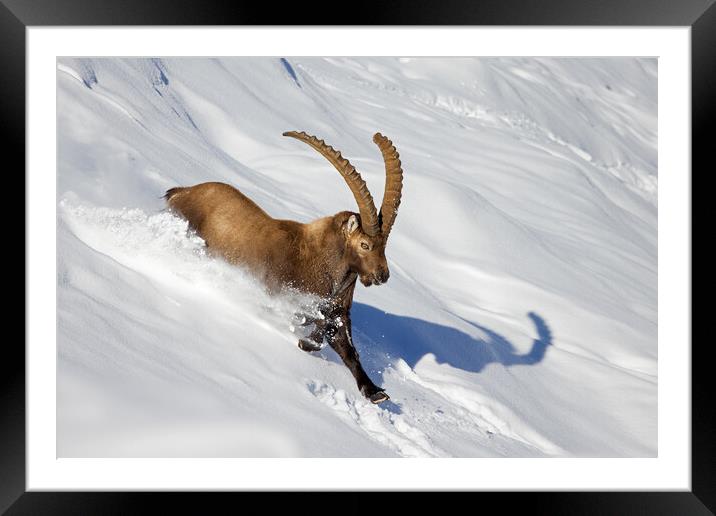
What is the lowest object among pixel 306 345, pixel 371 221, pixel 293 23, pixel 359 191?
pixel 306 345

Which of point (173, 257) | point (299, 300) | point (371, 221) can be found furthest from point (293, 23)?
point (173, 257)

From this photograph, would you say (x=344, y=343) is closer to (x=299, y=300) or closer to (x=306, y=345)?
(x=306, y=345)

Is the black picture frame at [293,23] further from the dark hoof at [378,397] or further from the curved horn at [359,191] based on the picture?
the curved horn at [359,191]

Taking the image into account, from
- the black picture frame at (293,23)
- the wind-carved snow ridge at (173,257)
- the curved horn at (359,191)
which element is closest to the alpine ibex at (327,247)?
the curved horn at (359,191)

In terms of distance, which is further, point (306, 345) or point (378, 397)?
point (306, 345)

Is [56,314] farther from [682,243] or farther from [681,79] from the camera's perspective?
[681,79]

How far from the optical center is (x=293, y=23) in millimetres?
7285

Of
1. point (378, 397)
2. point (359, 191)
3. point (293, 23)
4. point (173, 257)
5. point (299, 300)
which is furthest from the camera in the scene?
point (173, 257)

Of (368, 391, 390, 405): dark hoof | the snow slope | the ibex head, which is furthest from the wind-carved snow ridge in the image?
Result: (368, 391, 390, 405): dark hoof

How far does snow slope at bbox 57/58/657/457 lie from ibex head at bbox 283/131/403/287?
2.63 ft

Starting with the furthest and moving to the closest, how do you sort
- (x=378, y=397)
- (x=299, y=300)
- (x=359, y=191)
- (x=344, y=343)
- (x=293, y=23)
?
(x=299, y=300) < (x=344, y=343) < (x=378, y=397) < (x=359, y=191) < (x=293, y=23)

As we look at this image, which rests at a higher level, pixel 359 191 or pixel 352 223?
pixel 359 191

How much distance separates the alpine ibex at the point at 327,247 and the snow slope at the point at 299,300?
0.61 feet

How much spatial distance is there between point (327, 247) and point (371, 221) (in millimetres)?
581
